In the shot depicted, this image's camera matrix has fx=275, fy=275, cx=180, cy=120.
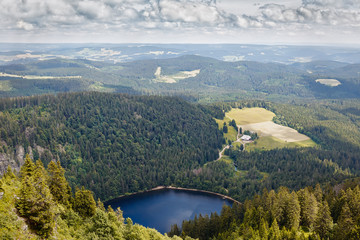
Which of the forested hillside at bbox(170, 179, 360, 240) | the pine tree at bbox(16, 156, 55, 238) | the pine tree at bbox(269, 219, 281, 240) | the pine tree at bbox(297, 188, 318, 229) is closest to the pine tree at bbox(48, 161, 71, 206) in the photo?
→ the pine tree at bbox(16, 156, 55, 238)

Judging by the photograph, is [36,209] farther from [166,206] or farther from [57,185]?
[166,206]

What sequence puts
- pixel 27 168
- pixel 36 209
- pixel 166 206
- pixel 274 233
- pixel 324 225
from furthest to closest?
pixel 166 206
pixel 324 225
pixel 274 233
pixel 27 168
pixel 36 209

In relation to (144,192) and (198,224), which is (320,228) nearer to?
(198,224)

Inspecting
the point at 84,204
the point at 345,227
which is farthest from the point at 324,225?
the point at 84,204

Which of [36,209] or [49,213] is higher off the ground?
[36,209]

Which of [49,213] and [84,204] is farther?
[84,204]

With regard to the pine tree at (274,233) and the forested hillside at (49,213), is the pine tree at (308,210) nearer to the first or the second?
the pine tree at (274,233)

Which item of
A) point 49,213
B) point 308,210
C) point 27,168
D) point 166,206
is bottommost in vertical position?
point 166,206

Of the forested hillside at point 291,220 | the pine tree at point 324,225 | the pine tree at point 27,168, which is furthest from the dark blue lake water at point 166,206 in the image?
the pine tree at point 27,168
